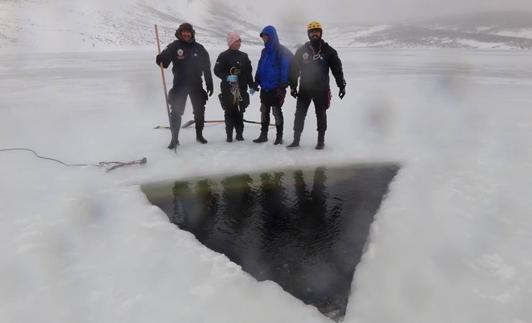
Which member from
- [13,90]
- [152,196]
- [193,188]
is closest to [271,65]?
[193,188]

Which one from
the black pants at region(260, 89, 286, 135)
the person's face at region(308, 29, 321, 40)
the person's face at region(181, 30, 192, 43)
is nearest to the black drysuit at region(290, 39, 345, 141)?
the person's face at region(308, 29, 321, 40)

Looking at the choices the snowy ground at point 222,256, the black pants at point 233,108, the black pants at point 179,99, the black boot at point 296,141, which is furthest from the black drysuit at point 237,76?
the black boot at point 296,141

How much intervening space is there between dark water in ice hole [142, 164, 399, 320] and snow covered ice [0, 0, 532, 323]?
15 cm

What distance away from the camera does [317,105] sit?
22.5 ft

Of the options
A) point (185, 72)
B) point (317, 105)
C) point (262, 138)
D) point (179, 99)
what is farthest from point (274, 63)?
point (179, 99)

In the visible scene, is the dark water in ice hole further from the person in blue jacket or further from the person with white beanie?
the person with white beanie

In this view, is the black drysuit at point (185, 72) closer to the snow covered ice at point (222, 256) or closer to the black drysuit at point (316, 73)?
the snow covered ice at point (222, 256)

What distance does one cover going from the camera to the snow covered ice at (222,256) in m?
2.99

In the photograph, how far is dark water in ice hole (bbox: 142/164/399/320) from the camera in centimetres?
338

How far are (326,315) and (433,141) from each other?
545cm

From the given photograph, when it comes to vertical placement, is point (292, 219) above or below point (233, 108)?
below

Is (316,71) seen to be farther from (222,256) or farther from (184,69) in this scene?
(222,256)

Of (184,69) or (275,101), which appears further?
(275,101)

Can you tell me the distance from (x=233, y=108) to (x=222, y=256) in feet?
13.4
